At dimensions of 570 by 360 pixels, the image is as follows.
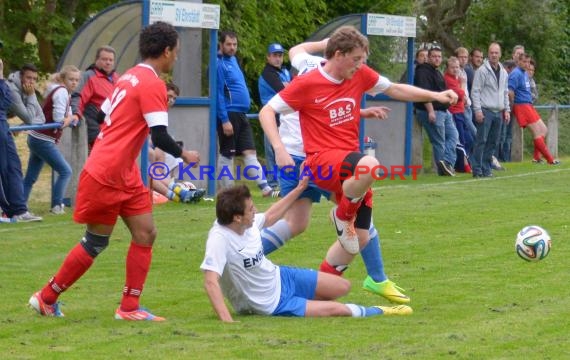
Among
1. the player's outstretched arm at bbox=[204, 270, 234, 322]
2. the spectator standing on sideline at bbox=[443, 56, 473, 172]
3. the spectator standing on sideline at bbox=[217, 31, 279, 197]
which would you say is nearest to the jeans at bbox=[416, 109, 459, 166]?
the spectator standing on sideline at bbox=[443, 56, 473, 172]

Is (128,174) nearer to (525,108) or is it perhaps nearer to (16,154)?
(16,154)

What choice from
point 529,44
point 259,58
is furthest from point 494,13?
point 259,58

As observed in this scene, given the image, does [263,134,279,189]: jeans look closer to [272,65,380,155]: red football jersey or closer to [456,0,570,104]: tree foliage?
[272,65,380,155]: red football jersey

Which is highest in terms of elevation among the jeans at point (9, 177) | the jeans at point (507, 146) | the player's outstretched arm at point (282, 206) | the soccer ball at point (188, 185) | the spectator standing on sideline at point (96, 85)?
the spectator standing on sideline at point (96, 85)

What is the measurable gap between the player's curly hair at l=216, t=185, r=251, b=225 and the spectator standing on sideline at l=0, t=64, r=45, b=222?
21.2ft

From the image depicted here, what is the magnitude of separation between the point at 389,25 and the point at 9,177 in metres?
9.59

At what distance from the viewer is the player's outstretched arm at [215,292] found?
8.13 metres

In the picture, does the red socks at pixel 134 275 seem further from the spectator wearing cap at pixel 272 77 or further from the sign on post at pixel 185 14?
the spectator wearing cap at pixel 272 77

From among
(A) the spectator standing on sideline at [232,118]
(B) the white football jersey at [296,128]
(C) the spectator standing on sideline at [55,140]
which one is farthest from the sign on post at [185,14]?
(B) the white football jersey at [296,128]

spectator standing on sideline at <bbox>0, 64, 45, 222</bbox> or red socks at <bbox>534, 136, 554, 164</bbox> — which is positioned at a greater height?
spectator standing on sideline at <bbox>0, 64, 45, 222</bbox>

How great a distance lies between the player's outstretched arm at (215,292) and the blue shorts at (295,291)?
50 centimetres

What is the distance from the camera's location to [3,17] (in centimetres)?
2486

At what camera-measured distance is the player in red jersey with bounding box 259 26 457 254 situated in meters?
8.86

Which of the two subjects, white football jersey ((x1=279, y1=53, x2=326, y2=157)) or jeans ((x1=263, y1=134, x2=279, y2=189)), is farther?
jeans ((x1=263, y1=134, x2=279, y2=189))
